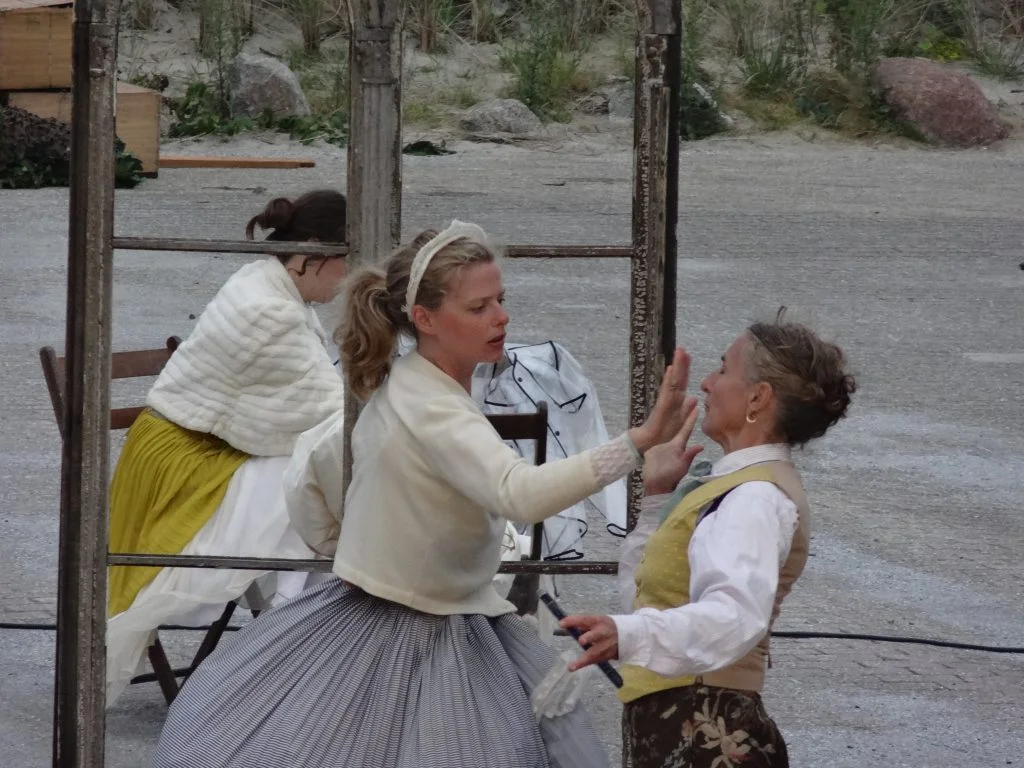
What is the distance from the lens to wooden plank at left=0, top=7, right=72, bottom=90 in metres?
13.3

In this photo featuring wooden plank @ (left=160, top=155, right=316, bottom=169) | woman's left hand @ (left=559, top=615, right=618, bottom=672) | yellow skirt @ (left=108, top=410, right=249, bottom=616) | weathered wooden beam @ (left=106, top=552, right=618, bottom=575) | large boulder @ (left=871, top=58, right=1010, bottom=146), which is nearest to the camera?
woman's left hand @ (left=559, top=615, right=618, bottom=672)

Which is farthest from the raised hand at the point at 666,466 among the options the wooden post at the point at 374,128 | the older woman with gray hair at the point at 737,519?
the wooden post at the point at 374,128

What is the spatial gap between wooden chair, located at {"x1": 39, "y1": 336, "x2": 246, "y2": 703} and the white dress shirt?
71.4 inches

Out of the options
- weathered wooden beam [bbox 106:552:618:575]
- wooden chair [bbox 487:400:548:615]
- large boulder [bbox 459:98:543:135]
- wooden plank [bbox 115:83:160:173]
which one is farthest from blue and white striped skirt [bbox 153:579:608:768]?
large boulder [bbox 459:98:543:135]

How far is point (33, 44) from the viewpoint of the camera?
1345 cm

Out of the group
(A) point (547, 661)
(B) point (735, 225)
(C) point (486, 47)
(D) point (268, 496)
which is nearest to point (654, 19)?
(A) point (547, 661)

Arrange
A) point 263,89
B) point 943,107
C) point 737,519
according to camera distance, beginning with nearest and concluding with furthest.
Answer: point 737,519
point 263,89
point 943,107

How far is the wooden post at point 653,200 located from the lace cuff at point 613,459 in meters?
0.61

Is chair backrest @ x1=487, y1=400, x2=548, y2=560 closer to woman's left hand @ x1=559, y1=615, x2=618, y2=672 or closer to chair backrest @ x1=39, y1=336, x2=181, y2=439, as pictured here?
chair backrest @ x1=39, y1=336, x2=181, y2=439

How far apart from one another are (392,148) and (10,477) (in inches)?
156

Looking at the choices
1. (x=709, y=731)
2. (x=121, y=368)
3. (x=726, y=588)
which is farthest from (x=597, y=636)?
(x=121, y=368)

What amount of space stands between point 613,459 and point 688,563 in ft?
0.74

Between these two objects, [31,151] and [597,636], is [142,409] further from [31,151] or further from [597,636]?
[31,151]

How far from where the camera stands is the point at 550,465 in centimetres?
249
